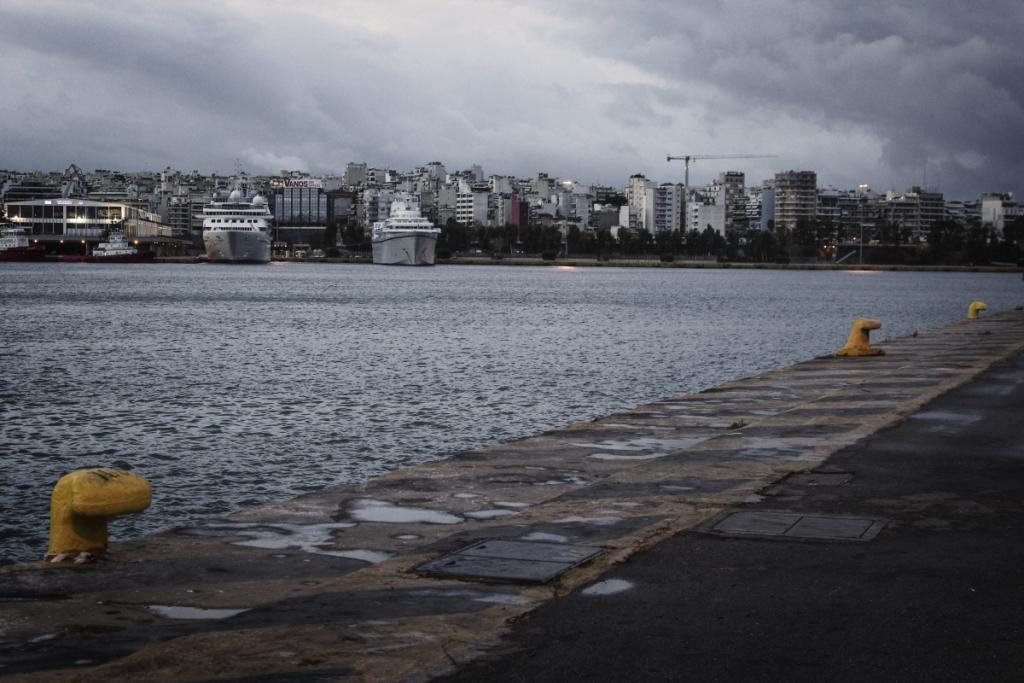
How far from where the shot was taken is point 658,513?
30.1 ft

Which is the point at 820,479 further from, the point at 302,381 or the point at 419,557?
the point at 302,381

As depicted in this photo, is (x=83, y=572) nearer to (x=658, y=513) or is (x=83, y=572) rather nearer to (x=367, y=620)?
(x=367, y=620)

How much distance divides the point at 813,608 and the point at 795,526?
2151mm

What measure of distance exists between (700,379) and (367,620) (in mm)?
28565

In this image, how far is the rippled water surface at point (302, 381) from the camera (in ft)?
56.6

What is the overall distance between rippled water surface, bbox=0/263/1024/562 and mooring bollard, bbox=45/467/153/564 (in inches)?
173

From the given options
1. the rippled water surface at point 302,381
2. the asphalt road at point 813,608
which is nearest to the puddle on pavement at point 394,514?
the asphalt road at point 813,608

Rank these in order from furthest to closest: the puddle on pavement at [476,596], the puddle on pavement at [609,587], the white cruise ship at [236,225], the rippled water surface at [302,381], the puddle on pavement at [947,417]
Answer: the white cruise ship at [236,225] < the rippled water surface at [302,381] < the puddle on pavement at [947,417] < the puddle on pavement at [609,587] < the puddle on pavement at [476,596]

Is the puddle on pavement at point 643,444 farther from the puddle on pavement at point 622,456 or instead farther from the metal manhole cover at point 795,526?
the metal manhole cover at point 795,526

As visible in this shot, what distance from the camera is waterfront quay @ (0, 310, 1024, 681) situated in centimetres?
589

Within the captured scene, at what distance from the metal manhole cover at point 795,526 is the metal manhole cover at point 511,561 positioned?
118cm

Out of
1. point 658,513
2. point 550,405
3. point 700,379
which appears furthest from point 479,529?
point 700,379

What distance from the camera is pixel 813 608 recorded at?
21.5 ft

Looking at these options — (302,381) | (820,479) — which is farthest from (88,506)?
(302,381)
